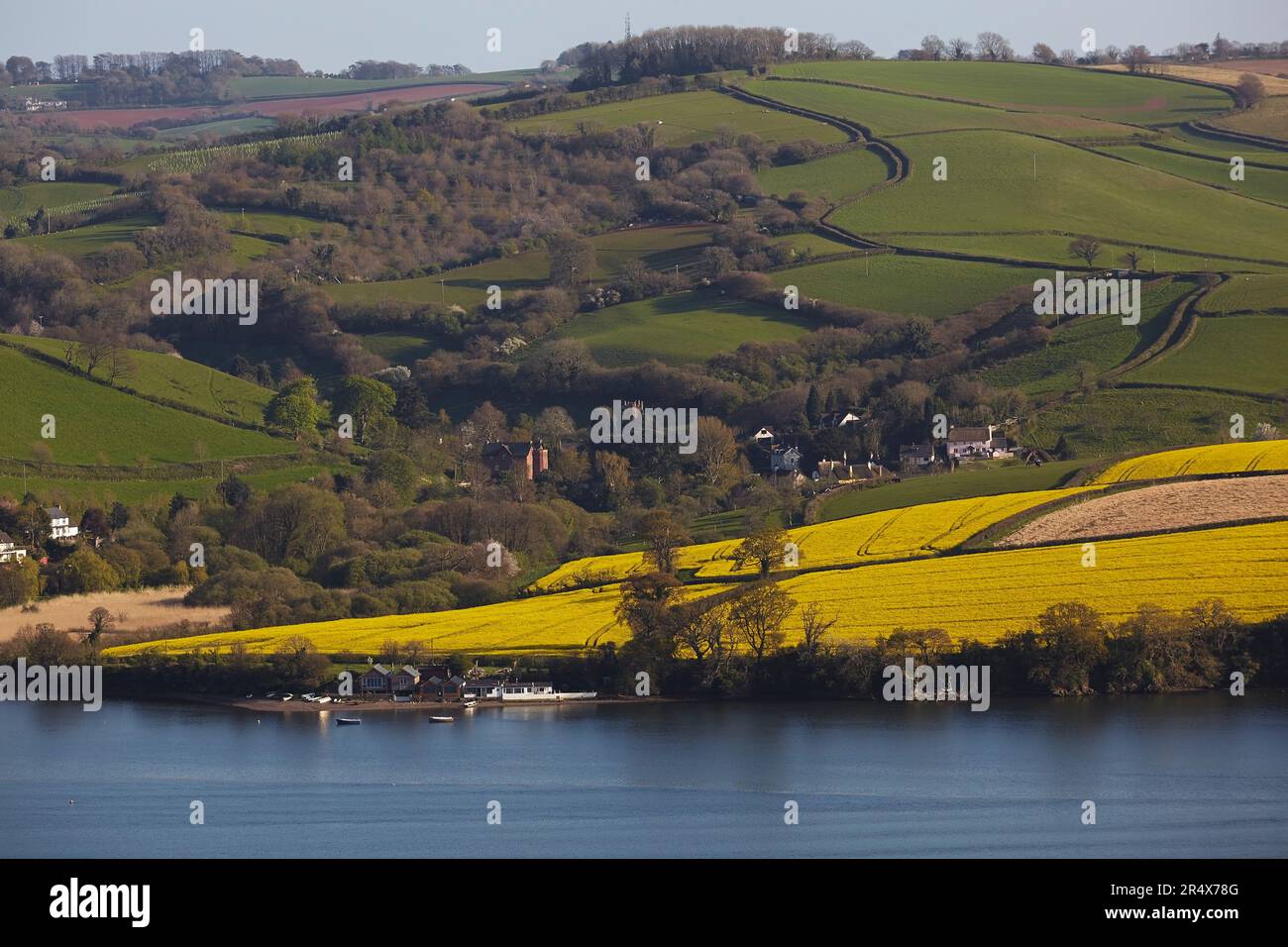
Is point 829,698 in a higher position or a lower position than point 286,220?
lower

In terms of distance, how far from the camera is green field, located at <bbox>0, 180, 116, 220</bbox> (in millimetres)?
121062

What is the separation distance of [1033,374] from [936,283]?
14.9m

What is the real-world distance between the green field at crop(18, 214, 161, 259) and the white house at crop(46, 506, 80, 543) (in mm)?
39727

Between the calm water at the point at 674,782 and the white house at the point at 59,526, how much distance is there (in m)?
18.0

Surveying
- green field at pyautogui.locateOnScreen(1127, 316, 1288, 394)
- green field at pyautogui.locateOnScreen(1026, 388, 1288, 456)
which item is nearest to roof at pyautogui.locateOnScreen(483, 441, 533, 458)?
green field at pyautogui.locateOnScreen(1026, 388, 1288, 456)

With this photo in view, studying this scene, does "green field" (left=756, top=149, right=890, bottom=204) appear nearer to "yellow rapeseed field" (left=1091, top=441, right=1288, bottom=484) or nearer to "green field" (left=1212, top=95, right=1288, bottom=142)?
"green field" (left=1212, top=95, right=1288, bottom=142)

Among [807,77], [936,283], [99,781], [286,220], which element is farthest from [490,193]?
[99,781]

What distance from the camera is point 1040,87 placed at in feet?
430

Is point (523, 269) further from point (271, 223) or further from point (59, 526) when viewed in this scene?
point (59, 526)

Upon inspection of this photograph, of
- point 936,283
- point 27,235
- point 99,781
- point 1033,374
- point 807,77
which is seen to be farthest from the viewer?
point 807,77

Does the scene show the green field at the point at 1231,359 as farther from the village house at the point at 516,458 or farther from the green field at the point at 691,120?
the green field at the point at 691,120

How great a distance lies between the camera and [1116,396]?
76.8m

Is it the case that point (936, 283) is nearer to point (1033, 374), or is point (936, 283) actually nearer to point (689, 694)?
point (1033, 374)

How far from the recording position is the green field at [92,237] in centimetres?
10850
